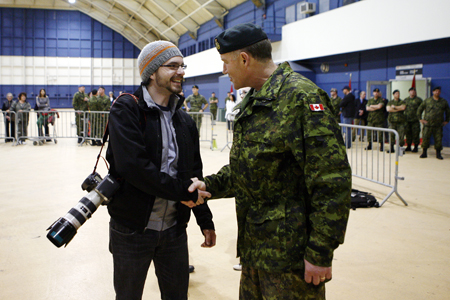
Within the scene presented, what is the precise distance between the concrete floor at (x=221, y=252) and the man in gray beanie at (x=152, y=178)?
1.21 meters

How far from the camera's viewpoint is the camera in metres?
1.87

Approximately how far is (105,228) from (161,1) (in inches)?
1061

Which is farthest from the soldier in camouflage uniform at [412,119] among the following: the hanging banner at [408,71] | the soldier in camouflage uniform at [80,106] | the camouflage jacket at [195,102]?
the soldier in camouflage uniform at [80,106]

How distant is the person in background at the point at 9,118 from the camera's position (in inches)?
516

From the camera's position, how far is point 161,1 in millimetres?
28609

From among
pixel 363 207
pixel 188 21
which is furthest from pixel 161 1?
pixel 363 207

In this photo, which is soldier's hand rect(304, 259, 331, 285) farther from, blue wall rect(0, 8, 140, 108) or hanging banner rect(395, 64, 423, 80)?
blue wall rect(0, 8, 140, 108)

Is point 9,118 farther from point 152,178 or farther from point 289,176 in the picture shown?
point 289,176

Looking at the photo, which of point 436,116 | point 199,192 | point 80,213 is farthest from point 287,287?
point 436,116

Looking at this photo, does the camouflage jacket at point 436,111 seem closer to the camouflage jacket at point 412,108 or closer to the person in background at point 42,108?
the camouflage jacket at point 412,108

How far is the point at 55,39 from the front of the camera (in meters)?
36.5

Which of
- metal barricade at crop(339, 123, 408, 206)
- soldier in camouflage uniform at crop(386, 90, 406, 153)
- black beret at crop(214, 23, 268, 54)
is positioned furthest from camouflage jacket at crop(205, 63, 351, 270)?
soldier in camouflage uniform at crop(386, 90, 406, 153)

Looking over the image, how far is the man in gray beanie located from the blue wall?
36625mm

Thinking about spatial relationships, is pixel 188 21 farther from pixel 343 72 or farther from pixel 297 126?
pixel 297 126
